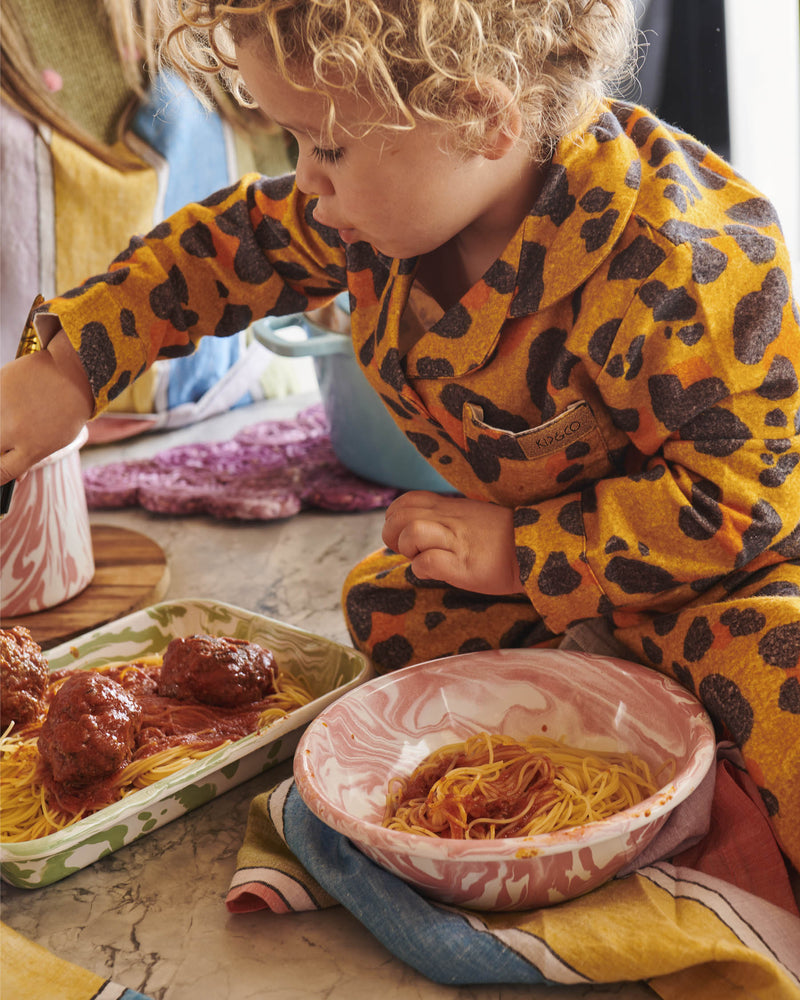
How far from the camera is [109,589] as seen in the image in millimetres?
1317

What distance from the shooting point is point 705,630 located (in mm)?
876

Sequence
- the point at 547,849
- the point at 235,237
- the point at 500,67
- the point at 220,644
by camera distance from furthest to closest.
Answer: the point at 235,237
the point at 220,644
the point at 500,67
the point at 547,849

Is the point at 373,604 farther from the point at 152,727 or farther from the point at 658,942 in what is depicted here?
the point at 658,942

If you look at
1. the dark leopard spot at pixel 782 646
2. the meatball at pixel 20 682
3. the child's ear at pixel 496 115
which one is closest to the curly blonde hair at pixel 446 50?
the child's ear at pixel 496 115

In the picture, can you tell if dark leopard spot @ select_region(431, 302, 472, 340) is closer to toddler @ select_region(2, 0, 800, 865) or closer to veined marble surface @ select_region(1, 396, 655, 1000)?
toddler @ select_region(2, 0, 800, 865)

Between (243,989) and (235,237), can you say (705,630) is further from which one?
(235,237)

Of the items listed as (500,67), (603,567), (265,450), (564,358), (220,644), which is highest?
(500,67)

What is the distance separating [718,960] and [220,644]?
522mm

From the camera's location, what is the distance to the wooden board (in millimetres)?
1233

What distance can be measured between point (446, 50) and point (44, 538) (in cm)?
76

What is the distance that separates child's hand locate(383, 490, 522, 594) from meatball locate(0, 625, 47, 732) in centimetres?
38

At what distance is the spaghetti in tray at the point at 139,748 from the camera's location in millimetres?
876

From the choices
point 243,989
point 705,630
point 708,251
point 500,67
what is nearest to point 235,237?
point 500,67

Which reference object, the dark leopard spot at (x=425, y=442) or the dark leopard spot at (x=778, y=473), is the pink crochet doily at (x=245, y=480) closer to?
the dark leopard spot at (x=425, y=442)
